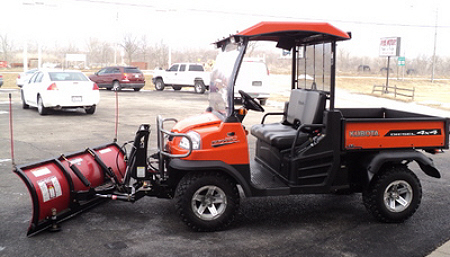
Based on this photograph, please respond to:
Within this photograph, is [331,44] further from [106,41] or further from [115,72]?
[106,41]

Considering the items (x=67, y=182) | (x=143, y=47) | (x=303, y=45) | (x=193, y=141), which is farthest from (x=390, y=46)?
(x=143, y=47)

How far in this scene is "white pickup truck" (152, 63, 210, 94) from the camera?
3028 cm

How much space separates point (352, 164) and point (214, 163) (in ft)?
6.10

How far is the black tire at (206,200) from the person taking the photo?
5.26 metres

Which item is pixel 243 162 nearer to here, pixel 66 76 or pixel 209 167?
pixel 209 167

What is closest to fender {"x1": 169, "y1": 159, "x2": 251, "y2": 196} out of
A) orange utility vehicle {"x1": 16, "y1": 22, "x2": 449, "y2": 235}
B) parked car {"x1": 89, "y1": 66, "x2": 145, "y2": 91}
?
orange utility vehicle {"x1": 16, "y1": 22, "x2": 449, "y2": 235}

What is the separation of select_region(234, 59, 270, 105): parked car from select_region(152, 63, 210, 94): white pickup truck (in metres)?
8.17

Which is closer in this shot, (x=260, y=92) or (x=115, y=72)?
(x=260, y=92)

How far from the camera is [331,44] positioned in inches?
232

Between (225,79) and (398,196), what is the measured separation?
100 inches

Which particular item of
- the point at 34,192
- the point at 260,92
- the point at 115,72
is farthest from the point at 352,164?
the point at 115,72

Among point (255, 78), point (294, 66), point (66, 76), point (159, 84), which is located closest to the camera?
point (294, 66)

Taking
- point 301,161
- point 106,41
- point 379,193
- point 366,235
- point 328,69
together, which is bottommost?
point 366,235

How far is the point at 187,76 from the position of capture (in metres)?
30.8
